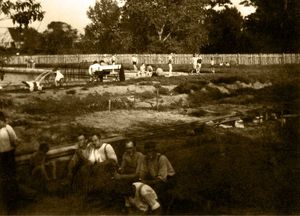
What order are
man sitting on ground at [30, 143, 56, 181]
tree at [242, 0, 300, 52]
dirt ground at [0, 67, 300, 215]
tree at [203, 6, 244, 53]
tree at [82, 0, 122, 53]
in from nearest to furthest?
dirt ground at [0, 67, 300, 215] → man sitting on ground at [30, 143, 56, 181] → tree at [242, 0, 300, 52] → tree at [203, 6, 244, 53] → tree at [82, 0, 122, 53]

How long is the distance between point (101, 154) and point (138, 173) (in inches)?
58.2

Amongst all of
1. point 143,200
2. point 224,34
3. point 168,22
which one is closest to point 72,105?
point 143,200

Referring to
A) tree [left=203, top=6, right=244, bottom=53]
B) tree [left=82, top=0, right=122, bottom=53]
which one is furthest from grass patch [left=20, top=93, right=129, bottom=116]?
tree [left=82, top=0, right=122, bottom=53]

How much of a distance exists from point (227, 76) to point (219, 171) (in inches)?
772

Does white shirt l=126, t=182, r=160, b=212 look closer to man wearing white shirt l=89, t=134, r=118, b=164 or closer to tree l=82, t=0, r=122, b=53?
man wearing white shirt l=89, t=134, r=118, b=164

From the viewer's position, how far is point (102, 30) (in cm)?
6981

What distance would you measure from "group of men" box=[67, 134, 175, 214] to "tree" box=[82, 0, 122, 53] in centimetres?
5074

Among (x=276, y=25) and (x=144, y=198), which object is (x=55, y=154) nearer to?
(x=144, y=198)

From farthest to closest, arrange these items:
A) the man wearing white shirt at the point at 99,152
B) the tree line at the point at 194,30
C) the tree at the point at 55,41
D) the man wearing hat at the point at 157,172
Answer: the tree at the point at 55,41, the tree line at the point at 194,30, the man wearing white shirt at the point at 99,152, the man wearing hat at the point at 157,172

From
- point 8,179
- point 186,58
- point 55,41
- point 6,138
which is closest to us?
point 6,138

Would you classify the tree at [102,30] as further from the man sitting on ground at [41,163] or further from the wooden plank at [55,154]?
the man sitting on ground at [41,163]

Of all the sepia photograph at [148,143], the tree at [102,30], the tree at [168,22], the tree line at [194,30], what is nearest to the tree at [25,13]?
the sepia photograph at [148,143]

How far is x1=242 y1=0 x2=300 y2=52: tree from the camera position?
150 ft

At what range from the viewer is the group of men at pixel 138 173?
31.8ft
